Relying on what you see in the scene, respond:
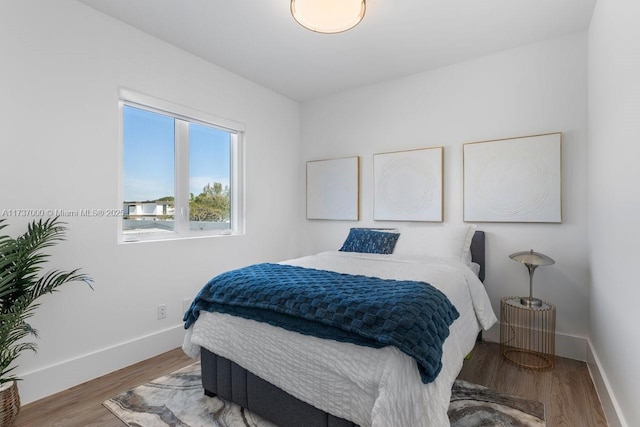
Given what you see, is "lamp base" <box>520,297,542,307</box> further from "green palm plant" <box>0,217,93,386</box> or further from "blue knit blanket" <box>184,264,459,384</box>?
→ "green palm plant" <box>0,217,93,386</box>

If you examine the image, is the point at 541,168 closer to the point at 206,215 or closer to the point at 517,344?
the point at 517,344

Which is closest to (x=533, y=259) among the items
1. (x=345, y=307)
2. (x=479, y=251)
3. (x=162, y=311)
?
(x=479, y=251)

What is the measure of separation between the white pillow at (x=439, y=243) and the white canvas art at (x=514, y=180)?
0.26 metres

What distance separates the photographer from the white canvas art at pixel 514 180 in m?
2.60

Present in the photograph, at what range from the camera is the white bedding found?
4.19 ft

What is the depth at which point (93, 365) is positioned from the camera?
225 centimetres

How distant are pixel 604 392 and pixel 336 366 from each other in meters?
1.67

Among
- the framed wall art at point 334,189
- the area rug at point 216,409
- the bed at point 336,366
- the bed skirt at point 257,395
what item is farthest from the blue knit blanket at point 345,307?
the framed wall art at point 334,189

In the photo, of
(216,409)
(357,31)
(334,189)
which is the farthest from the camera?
(334,189)

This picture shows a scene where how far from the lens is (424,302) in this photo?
1.50 metres

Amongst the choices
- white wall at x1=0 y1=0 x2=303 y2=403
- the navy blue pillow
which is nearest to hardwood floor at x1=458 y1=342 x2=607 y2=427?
the navy blue pillow

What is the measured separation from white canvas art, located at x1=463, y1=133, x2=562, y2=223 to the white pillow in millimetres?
261

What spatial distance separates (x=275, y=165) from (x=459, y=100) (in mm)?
2035

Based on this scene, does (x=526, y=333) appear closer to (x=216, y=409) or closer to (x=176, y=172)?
(x=216, y=409)
